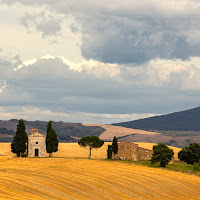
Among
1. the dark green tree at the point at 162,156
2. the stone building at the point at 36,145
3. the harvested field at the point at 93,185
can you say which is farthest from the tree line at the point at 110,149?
the harvested field at the point at 93,185

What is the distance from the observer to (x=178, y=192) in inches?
2921

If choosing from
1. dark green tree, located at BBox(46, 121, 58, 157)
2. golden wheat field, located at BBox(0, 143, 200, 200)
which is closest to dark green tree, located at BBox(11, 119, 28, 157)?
dark green tree, located at BBox(46, 121, 58, 157)

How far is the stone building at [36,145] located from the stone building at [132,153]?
23.5m

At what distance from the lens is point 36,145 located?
13062 centimetres

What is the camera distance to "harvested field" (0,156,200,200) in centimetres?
6100

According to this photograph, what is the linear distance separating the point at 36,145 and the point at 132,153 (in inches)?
1192

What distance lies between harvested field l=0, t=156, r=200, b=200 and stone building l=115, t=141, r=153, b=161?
40.5 m

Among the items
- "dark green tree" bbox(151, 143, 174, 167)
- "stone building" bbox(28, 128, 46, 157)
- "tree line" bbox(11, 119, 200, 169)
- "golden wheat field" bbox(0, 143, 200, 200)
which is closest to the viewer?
"golden wheat field" bbox(0, 143, 200, 200)

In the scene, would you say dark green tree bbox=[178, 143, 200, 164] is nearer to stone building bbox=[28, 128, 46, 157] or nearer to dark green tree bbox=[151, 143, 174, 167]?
dark green tree bbox=[151, 143, 174, 167]

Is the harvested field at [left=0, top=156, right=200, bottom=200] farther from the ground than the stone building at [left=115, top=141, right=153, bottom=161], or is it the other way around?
the stone building at [left=115, top=141, right=153, bottom=161]

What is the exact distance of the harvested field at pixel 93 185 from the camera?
61.0 meters

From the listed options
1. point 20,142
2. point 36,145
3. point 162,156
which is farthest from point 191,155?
point 20,142

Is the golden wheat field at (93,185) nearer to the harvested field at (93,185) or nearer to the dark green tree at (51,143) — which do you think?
the harvested field at (93,185)

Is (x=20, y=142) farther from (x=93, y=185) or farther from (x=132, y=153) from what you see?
(x=93, y=185)
